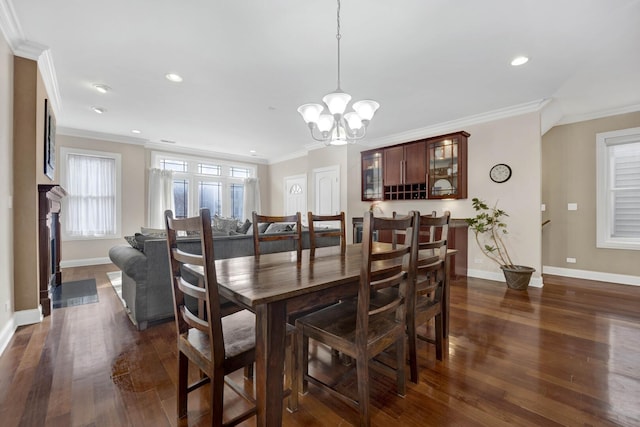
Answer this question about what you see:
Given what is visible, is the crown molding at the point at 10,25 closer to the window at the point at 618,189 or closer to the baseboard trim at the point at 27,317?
the baseboard trim at the point at 27,317

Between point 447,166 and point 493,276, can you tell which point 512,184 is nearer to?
point 447,166

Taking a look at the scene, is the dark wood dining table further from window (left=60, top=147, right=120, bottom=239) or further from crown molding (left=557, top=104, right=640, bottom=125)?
window (left=60, top=147, right=120, bottom=239)

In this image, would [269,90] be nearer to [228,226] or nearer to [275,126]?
[275,126]

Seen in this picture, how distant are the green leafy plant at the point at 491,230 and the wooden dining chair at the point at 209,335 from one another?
383 cm

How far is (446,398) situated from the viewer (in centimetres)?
163

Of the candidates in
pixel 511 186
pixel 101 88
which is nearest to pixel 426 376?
pixel 511 186

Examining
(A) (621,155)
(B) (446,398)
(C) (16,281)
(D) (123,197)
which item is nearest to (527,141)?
(A) (621,155)

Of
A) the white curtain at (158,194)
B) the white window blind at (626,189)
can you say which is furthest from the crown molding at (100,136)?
the white window blind at (626,189)

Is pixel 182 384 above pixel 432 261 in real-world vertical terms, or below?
below

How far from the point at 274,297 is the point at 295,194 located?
635 cm

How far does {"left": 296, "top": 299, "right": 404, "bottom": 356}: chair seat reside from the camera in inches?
55.4

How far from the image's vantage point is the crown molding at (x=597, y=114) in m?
4.05

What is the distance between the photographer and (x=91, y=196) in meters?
5.50

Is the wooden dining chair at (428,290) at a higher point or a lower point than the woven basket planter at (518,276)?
higher
